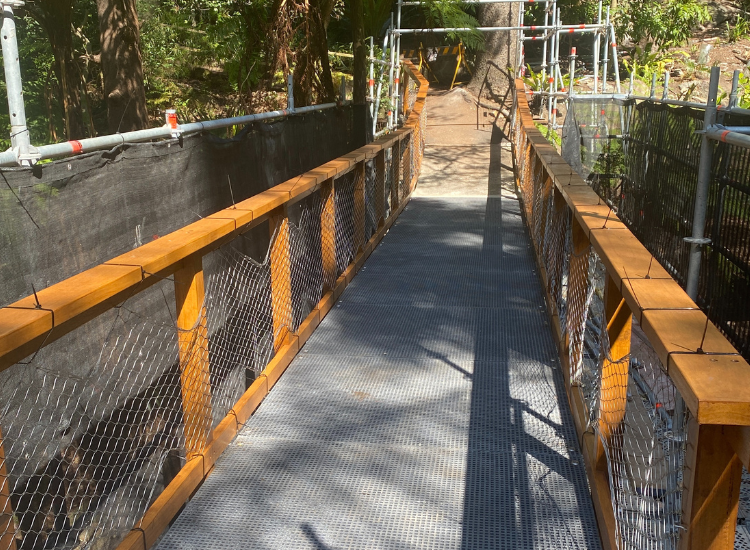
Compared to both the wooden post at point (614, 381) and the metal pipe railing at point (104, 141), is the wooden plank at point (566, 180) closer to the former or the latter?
the wooden post at point (614, 381)

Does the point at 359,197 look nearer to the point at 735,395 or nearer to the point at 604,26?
the point at 735,395

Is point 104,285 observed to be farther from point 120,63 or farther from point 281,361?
point 120,63

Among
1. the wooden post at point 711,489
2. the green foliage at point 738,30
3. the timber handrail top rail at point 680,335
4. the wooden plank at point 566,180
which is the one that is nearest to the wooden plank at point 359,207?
the wooden plank at point 566,180

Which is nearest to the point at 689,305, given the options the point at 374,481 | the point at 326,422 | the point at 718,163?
the point at 374,481

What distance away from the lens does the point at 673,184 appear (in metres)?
6.47

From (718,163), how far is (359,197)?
2773 mm

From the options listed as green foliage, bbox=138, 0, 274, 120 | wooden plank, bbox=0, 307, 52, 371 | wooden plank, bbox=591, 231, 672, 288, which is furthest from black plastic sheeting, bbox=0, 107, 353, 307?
green foliage, bbox=138, 0, 274, 120

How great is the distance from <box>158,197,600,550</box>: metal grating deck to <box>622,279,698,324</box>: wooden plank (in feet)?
3.05

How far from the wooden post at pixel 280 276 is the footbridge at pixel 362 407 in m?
0.02

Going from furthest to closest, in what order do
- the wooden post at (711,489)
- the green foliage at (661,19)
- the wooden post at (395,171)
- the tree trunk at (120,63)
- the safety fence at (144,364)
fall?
the green foliage at (661,19) < the wooden post at (395,171) < the tree trunk at (120,63) < the safety fence at (144,364) < the wooden post at (711,489)

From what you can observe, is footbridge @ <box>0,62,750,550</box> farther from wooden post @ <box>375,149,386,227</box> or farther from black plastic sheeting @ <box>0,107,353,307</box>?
wooden post @ <box>375,149,386,227</box>

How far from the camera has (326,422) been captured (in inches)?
139

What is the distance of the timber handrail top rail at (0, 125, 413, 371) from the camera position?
1.85 meters

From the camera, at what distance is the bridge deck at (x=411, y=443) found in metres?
2.69
